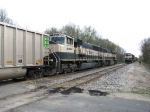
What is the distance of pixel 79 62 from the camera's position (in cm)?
1966

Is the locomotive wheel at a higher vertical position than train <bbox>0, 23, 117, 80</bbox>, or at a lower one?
lower

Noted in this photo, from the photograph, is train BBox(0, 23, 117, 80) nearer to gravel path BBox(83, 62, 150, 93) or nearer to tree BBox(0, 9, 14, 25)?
gravel path BBox(83, 62, 150, 93)

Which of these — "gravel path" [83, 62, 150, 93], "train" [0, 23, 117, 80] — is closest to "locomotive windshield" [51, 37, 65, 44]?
"train" [0, 23, 117, 80]

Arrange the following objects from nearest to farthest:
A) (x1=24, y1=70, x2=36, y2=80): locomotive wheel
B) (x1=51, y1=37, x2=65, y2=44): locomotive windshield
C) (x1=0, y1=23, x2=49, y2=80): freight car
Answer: (x1=0, y1=23, x2=49, y2=80): freight car
(x1=24, y1=70, x2=36, y2=80): locomotive wheel
(x1=51, y1=37, x2=65, y2=44): locomotive windshield

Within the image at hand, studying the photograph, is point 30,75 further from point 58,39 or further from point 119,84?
point 119,84

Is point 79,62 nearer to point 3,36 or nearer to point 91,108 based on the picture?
point 3,36

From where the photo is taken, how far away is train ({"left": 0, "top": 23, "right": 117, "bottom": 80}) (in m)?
9.04

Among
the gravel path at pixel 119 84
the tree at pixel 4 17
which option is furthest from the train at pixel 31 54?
the tree at pixel 4 17

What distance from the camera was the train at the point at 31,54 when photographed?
9039 mm

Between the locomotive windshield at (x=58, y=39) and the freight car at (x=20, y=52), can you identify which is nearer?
the freight car at (x=20, y=52)

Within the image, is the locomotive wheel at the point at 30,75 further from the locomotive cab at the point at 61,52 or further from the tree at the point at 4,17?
the tree at the point at 4,17

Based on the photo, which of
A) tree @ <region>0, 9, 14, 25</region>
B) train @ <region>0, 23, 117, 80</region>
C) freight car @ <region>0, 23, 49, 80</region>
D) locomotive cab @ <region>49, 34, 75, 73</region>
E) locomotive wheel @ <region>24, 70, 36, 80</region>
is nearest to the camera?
freight car @ <region>0, 23, 49, 80</region>

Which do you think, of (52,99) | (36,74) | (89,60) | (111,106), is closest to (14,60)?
(36,74)

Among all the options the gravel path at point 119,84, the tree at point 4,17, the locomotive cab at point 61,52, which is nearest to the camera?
the gravel path at point 119,84
